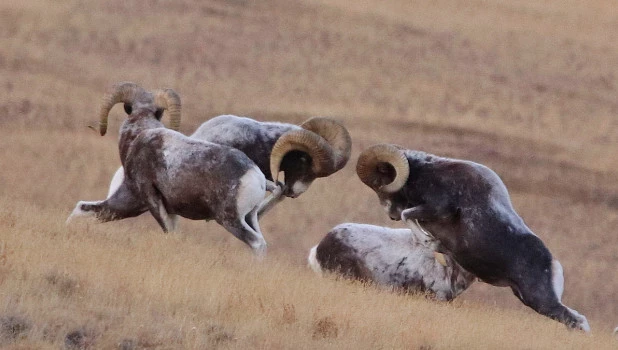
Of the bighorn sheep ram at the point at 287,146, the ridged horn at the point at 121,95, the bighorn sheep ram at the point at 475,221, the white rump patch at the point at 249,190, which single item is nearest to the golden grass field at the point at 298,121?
the bighorn sheep ram at the point at 475,221

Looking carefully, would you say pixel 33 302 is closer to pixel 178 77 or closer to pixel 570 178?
pixel 570 178

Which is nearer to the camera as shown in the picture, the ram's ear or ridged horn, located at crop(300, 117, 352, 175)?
the ram's ear

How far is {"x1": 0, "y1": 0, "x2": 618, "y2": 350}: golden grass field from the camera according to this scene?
45.3 ft

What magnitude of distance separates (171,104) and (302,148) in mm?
2139

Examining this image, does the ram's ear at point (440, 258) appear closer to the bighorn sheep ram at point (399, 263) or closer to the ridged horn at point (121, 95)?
the bighorn sheep ram at point (399, 263)

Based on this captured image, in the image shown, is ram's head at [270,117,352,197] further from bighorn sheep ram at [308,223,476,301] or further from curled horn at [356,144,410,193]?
bighorn sheep ram at [308,223,476,301]

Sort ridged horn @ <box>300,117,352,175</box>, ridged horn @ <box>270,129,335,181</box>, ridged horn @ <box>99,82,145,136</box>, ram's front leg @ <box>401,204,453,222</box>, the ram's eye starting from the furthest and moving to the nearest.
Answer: ridged horn @ <box>99,82,145,136</box>
the ram's eye
ridged horn @ <box>300,117,352,175</box>
ridged horn @ <box>270,129,335,181</box>
ram's front leg @ <box>401,204,453,222</box>

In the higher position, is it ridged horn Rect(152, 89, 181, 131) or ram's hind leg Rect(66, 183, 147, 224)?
ridged horn Rect(152, 89, 181, 131)

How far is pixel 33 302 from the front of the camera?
12820mm

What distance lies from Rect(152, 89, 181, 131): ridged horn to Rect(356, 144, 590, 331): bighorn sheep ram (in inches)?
108

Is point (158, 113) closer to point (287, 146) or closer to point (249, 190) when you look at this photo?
point (287, 146)

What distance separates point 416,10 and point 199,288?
183 ft

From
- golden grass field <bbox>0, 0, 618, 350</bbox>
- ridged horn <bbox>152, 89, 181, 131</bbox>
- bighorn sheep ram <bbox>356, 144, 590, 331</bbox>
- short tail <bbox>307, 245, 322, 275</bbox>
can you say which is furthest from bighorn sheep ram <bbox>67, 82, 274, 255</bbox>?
bighorn sheep ram <bbox>356, 144, 590, 331</bbox>

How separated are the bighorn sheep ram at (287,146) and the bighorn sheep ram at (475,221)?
0.62 m
